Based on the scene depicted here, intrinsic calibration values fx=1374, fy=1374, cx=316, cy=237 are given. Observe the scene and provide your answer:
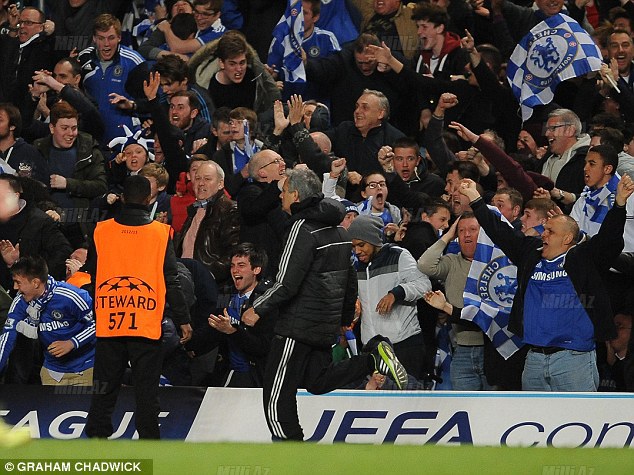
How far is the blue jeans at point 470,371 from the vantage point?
10.7m

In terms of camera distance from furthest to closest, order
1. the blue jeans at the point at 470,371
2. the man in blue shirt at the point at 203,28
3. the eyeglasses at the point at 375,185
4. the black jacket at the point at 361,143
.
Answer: the man in blue shirt at the point at 203,28 → the black jacket at the point at 361,143 → the eyeglasses at the point at 375,185 → the blue jeans at the point at 470,371

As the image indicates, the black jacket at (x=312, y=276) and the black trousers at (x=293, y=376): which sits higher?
the black jacket at (x=312, y=276)

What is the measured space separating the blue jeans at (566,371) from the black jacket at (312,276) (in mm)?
1620

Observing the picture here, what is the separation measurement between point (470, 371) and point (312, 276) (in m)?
1.82

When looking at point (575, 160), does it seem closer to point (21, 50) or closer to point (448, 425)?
point (448, 425)

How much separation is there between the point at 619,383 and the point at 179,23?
20.7 ft

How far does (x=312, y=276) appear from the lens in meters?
9.69

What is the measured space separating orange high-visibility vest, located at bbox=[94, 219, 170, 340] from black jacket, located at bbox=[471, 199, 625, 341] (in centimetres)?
246

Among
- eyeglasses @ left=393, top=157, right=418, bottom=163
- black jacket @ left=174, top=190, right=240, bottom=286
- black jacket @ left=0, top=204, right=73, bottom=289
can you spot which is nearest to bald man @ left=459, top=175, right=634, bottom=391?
eyeglasses @ left=393, top=157, right=418, bottom=163

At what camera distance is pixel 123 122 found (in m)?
13.6

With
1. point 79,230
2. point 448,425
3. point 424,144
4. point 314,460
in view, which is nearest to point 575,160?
point 424,144

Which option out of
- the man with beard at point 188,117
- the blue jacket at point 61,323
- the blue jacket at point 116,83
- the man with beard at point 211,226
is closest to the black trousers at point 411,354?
the man with beard at point 211,226

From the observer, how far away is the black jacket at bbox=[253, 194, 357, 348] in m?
9.57

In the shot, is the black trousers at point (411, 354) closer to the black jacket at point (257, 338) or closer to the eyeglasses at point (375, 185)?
the black jacket at point (257, 338)
